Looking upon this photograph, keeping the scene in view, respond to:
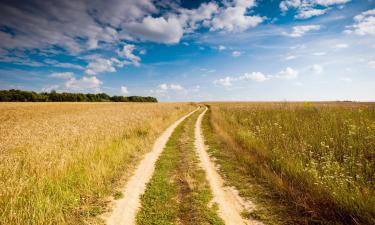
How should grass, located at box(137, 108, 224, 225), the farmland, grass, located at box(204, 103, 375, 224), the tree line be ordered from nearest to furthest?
grass, located at box(204, 103, 375, 224) → the farmland → grass, located at box(137, 108, 224, 225) → the tree line

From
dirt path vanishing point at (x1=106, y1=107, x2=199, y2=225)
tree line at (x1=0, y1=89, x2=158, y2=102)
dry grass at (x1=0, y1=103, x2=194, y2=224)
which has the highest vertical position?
tree line at (x1=0, y1=89, x2=158, y2=102)

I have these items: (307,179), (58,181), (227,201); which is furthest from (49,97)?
(307,179)

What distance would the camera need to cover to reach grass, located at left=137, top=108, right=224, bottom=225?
503cm

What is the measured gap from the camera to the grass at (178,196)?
16.5ft

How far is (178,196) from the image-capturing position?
6.16 m

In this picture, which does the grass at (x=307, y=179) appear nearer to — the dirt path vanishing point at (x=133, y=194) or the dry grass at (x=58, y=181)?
the dirt path vanishing point at (x=133, y=194)

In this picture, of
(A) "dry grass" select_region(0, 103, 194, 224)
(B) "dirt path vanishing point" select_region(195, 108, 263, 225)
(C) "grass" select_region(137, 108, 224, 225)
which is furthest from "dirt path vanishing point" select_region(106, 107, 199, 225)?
(B) "dirt path vanishing point" select_region(195, 108, 263, 225)

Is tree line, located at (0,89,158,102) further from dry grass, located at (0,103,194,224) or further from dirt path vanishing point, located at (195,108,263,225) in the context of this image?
dirt path vanishing point, located at (195,108,263,225)

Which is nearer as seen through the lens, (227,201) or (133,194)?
(227,201)

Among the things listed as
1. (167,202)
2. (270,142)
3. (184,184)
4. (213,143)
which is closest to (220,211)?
(167,202)

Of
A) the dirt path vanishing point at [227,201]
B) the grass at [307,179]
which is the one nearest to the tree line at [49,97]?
the grass at [307,179]

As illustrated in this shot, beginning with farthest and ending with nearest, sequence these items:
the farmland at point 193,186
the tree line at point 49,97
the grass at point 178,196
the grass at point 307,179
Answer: the tree line at point 49,97
the grass at point 178,196
the farmland at point 193,186
the grass at point 307,179

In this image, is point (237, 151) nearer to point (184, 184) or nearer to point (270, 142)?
point (270, 142)

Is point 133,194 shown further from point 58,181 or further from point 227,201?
point 227,201
